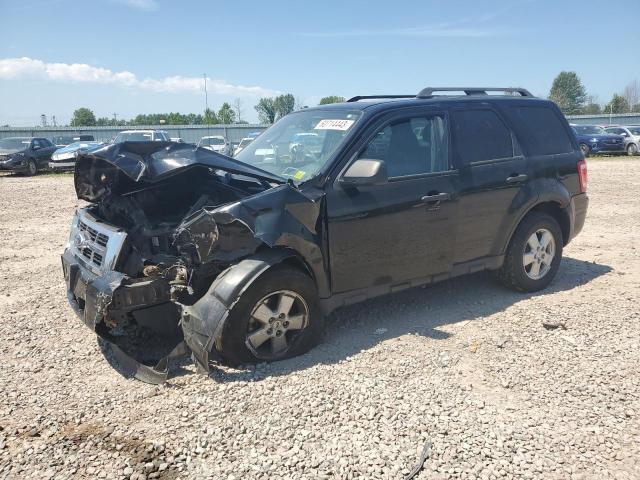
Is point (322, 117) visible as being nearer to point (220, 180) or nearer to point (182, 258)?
point (220, 180)

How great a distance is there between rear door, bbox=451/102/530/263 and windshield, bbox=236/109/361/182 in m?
1.15


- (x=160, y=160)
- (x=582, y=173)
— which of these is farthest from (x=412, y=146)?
(x=582, y=173)

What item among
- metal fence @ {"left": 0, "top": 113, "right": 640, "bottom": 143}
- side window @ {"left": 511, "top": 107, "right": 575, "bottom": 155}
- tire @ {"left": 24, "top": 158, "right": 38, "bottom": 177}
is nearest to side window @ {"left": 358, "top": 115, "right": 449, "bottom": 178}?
side window @ {"left": 511, "top": 107, "right": 575, "bottom": 155}

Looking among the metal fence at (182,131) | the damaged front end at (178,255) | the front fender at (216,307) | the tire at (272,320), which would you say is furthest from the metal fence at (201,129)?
the front fender at (216,307)

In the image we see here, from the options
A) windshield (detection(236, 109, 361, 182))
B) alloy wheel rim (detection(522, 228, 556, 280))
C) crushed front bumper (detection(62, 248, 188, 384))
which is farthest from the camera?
alloy wheel rim (detection(522, 228, 556, 280))

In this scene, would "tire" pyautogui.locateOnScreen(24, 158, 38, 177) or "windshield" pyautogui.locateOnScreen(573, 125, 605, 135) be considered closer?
"tire" pyautogui.locateOnScreen(24, 158, 38, 177)

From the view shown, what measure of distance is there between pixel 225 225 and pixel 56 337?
2177 millimetres

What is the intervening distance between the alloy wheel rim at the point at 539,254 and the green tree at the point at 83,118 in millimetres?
100748

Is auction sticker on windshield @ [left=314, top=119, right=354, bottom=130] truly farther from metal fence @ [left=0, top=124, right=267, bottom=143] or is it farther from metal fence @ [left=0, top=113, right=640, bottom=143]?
metal fence @ [left=0, top=124, right=267, bottom=143]

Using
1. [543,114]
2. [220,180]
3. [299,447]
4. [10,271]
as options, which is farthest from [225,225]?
[10,271]

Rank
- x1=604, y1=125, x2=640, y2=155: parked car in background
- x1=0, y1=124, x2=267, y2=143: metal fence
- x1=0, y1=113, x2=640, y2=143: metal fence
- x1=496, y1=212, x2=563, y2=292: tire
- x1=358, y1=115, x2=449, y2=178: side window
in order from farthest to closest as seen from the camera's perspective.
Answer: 1. x1=0, y1=124, x2=267, y2=143: metal fence
2. x1=0, y1=113, x2=640, y2=143: metal fence
3. x1=604, y1=125, x2=640, y2=155: parked car in background
4. x1=496, y1=212, x2=563, y2=292: tire
5. x1=358, y1=115, x2=449, y2=178: side window

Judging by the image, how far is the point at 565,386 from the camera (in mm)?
3529

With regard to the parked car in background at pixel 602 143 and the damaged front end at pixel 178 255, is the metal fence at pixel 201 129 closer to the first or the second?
the parked car in background at pixel 602 143

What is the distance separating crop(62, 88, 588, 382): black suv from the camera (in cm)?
359
